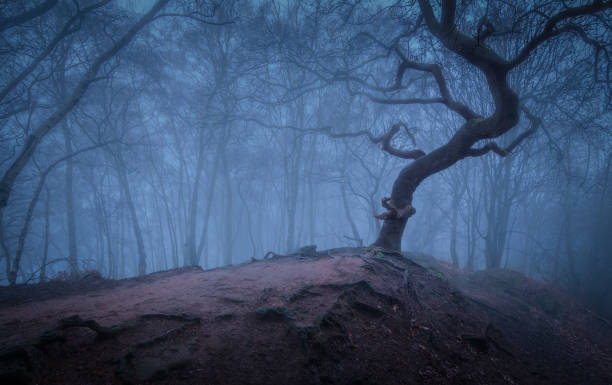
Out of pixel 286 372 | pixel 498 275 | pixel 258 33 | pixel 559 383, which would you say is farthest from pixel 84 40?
pixel 498 275

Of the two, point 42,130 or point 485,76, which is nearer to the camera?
point 485,76

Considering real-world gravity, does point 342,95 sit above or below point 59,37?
above

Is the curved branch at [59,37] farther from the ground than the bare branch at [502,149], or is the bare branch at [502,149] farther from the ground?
the curved branch at [59,37]

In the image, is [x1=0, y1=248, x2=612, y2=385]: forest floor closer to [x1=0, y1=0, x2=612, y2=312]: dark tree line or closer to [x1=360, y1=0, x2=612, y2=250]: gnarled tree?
[x1=360, y1=0, x2=612, y2=250]: gnarled tree

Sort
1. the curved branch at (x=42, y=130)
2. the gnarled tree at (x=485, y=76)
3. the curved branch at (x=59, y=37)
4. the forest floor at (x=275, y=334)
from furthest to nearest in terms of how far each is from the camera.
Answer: the curved branch at (x=59, y=37) → the curved branch at (x=42, y=130) → the gnarled tree at (x=485, y=76) → the forest floor at (x=275, y=334)

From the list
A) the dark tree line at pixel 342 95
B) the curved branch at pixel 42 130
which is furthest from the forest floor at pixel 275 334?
the curved branch at pixel 42 130

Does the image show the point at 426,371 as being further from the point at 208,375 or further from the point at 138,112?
the point at 138,112

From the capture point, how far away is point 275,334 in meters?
2.49

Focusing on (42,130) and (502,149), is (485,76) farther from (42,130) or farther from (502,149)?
(42,130)

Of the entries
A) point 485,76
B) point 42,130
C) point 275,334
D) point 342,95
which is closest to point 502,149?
point 485,76

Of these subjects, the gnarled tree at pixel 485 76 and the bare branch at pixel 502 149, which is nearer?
the gnarled tree at pixel 485 76

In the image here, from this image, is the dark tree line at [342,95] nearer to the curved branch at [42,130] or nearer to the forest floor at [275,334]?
Result: the curved branch at [42,130]

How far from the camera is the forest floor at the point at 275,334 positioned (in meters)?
1.95

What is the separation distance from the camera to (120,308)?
299 centimetres
